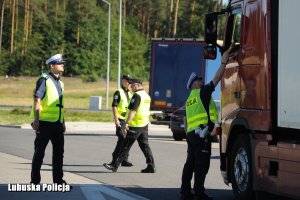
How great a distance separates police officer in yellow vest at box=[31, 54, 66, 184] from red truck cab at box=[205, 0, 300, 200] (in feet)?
7.25

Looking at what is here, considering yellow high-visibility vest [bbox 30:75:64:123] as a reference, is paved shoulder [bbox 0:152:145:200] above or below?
below

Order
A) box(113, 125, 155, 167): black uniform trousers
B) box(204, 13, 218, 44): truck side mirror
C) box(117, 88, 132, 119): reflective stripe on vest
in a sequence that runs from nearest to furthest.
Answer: box(204, 13, 218, 44): truck side mirror
box(113, 125, 155, 167): black uniform trousers
box(117, 88, 132, 119): reflective stripe on vest

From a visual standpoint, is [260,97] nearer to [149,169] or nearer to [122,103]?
[149,169]

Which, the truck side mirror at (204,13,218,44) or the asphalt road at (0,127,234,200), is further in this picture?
the asphalt road at (0,127,234,200)

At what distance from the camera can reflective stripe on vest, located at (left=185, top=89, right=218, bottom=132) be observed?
10648mm

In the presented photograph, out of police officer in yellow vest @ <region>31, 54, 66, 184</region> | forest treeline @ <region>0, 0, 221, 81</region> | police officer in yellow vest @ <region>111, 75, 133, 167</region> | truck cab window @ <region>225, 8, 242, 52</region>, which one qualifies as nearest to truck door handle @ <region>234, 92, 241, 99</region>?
truck cab window @ <region>225, 8, 242, 52</region>

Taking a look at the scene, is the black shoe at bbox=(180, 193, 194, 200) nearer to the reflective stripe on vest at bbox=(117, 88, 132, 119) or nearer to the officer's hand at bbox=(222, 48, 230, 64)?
the officer's hand at bbox=(222, 48, 230, 64)

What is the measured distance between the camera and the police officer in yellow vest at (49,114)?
11148mm

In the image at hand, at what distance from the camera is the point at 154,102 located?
31.8 metres

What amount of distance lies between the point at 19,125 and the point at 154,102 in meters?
6.24

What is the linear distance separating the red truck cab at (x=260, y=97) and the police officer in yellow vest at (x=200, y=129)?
0.88ft

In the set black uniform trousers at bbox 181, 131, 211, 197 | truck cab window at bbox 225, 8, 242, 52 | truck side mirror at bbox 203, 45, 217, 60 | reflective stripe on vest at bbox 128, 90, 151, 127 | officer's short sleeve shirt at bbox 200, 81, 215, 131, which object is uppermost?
truck cab window at bbox 225, 8, 242, 52

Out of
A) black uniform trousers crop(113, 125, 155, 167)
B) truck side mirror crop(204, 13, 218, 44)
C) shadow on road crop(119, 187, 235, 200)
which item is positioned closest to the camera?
truck side mirror crop(204, 13, 218, 44)

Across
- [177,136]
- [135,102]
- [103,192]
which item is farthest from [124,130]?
[177,136]
